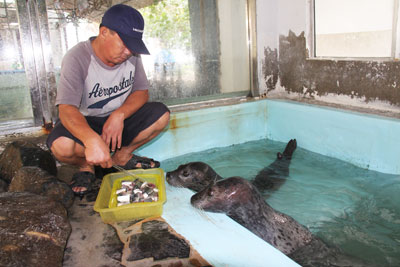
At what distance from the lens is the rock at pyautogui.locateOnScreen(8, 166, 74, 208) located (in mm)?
2684

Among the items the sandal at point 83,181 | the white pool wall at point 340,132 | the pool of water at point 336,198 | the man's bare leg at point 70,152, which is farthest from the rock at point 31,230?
the white pool wall at point 340,132

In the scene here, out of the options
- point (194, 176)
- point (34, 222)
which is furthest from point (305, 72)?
point (34, 222)

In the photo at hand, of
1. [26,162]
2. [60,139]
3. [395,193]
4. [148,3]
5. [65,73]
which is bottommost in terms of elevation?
[395,193]

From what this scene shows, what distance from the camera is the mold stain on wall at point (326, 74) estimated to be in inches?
162

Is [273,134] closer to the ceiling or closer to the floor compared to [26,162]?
closer to the floor

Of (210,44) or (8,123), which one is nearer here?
(8,123)

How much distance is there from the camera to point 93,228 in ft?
7.84

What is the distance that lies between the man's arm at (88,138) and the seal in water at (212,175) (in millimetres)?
910

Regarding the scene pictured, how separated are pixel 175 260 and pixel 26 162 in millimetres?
2100

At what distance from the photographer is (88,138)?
8.36 feet

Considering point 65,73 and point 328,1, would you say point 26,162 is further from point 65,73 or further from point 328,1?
point 328,1

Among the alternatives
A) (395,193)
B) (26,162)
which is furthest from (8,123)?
(395,193)

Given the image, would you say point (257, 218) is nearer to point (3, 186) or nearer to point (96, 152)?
point (96, 152)

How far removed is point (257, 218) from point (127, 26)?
1790 millimetres
